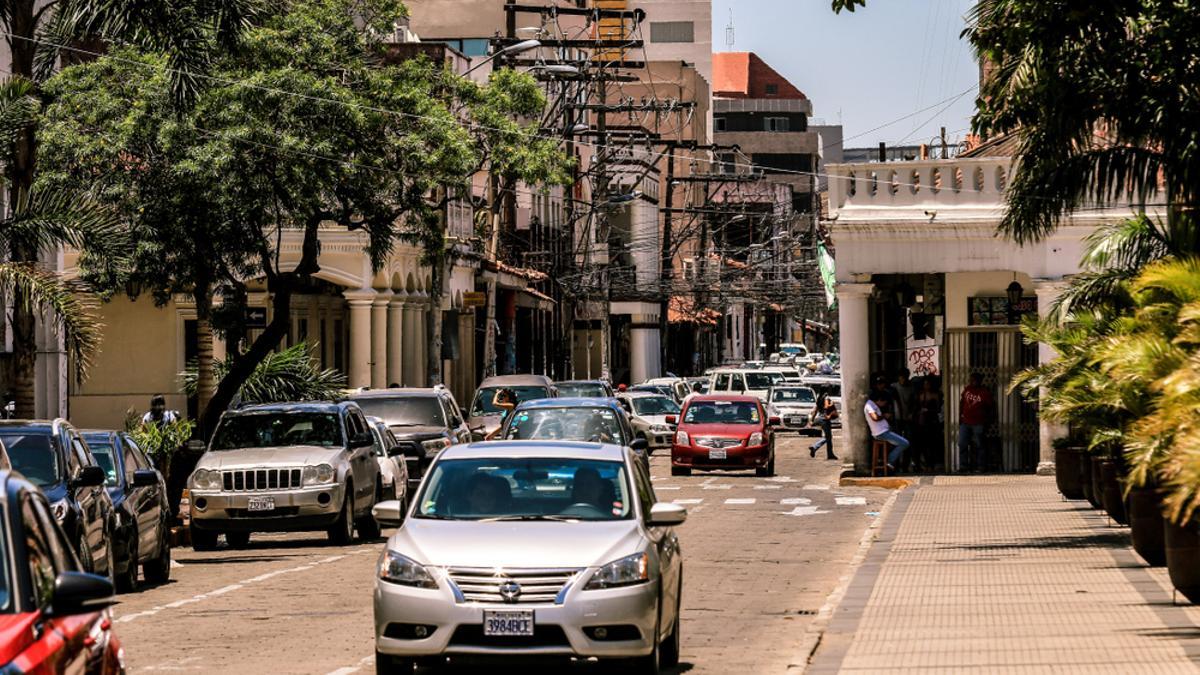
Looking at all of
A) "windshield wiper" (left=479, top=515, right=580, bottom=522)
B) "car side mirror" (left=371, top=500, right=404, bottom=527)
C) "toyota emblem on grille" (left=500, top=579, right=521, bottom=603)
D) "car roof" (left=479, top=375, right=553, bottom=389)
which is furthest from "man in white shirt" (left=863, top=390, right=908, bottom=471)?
"toyota emblem on grille" (left=500, top=579, right=521, bottom=603)

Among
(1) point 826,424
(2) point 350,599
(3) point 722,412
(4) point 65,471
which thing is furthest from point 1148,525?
(1) point 826,424

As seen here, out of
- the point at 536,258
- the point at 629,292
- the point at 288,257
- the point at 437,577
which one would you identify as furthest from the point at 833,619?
the point at 629,292

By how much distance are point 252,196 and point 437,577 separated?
788 inches

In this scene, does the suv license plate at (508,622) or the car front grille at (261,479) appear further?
the car front grille at (261,479)

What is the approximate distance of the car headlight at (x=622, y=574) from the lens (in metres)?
12.5

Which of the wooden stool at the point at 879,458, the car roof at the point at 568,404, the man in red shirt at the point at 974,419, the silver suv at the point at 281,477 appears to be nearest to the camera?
the silver suv at the point at 281,477

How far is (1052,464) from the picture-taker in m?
39.9

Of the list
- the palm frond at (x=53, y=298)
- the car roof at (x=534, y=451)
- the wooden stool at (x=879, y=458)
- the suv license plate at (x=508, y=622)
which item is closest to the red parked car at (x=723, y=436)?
the wooden stool at (x=879, y=458)

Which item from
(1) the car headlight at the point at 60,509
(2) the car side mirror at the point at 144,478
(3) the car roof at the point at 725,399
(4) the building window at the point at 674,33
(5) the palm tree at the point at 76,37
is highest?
(4) the building window at the point at 674,33

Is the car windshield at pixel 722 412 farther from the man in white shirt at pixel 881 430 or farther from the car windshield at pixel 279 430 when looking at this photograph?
the car windshield at pixel 279 430

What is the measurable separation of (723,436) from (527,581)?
3093 centimetres

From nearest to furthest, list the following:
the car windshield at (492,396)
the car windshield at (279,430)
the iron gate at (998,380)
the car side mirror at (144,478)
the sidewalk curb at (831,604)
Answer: the sidewalk curb at (831,604) → the car side mirror at (144,478) → the car windshield at (279,430) → the iron gate at (998,380) → the car windshield at (492,396)

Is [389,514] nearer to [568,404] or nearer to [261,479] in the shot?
[261,479]

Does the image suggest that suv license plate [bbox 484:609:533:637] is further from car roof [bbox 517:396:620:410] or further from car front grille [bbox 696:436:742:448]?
car front grille [bbox 696:436:742:448]
